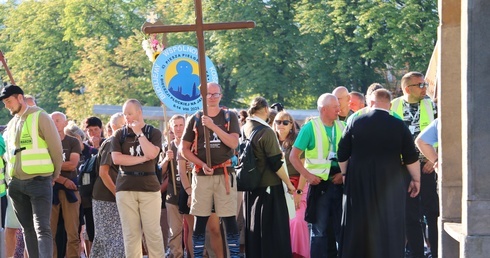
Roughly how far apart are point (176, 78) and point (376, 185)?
12.6ft

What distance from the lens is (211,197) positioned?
11422 millimetres

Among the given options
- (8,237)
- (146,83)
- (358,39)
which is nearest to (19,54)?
(146,83)

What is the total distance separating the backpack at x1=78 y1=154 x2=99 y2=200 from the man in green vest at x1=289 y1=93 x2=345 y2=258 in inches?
92.8

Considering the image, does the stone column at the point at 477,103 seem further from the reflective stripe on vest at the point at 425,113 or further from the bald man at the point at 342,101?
the bald man at the point at 342,101

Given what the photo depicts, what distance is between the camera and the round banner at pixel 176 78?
1316 centimetres

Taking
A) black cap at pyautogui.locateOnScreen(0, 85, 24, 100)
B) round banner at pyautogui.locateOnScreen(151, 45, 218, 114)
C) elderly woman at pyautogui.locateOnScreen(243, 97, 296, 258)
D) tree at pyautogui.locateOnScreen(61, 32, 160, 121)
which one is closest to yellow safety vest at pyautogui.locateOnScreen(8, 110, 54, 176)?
black cap at pyautogui.locateOnScreen(0, 85, 24, 100)

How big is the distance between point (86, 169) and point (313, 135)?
2751 mm

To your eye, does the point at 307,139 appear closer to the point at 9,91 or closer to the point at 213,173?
the point at 213,173

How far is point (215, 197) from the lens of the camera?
11.4m

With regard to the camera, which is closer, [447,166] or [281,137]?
[447,166]

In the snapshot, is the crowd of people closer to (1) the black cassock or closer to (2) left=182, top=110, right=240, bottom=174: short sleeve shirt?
(2) left=182, top=110, right=240, bottom=174: short sleeve shirt

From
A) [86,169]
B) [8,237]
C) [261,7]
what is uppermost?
[261,7]

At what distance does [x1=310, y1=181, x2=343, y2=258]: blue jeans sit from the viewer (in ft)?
38.2

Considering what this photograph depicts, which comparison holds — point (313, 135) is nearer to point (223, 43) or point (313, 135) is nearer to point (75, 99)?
point (223, 43)
